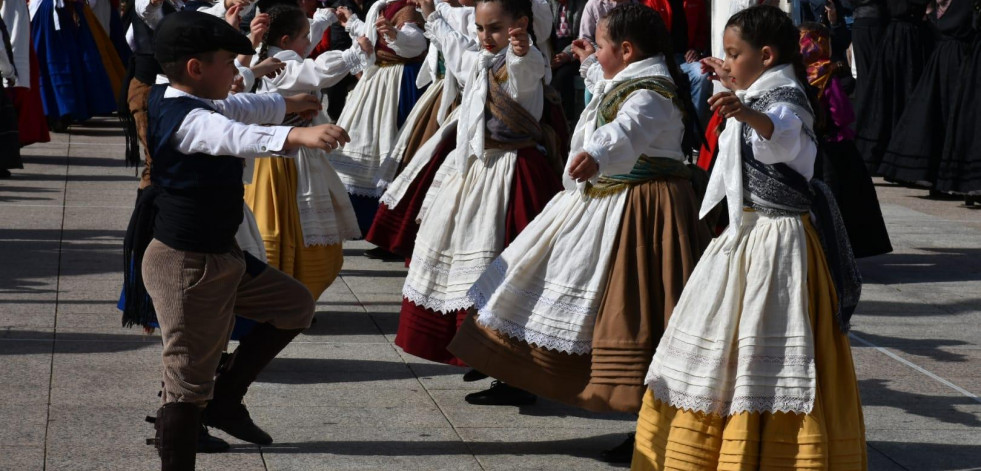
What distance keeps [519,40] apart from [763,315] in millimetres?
1913

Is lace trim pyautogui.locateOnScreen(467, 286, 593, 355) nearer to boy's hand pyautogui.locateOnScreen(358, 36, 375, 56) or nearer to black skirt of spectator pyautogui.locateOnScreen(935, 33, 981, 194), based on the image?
boy's hand pyautogui.locateOnScreen(358, 36, 375, 56)

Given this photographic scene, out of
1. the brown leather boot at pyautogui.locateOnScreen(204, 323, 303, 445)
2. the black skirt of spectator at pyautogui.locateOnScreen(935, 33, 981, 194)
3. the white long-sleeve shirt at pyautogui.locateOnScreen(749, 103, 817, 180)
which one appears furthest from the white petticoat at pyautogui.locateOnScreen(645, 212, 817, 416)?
the black skirt of spectator at pyautogui.locateOnScreen(935, 33, 981, 194)

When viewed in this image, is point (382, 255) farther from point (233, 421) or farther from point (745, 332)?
point (745, 332)

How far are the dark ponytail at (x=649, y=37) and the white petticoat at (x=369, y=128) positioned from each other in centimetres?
389

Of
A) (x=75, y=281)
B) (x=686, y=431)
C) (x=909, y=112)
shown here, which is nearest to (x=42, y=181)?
(x=75, y=281)

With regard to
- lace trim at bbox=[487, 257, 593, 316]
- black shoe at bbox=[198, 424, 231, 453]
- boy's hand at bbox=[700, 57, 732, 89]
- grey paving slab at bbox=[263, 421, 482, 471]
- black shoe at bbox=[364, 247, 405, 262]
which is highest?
boy's hand at bbox=[700, 57, 732, 89]

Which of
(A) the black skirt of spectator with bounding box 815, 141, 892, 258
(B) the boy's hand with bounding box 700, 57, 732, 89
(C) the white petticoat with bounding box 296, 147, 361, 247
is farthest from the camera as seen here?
(A) the black skirt of spectator with bounding box 815, 141, 892, 258

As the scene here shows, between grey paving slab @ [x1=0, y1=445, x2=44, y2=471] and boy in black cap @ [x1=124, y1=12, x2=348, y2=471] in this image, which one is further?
grey paving slab @ [x1=0, y1=445, x2=44, y2=471]

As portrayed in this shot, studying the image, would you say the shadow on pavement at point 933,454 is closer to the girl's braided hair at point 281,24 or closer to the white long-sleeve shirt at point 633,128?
the white long-sleeve shirt at point 633,128

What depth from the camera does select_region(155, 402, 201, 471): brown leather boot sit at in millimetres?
4309

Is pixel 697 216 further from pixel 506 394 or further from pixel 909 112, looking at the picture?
pixel 909 112

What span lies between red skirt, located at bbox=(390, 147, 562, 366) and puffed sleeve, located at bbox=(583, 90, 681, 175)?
0.85 metres

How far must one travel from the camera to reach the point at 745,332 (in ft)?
13.5

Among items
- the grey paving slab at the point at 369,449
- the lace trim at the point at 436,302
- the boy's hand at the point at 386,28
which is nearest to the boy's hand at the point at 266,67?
the lace trim at the point at 436,302
